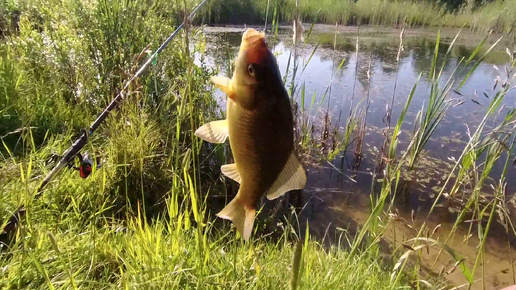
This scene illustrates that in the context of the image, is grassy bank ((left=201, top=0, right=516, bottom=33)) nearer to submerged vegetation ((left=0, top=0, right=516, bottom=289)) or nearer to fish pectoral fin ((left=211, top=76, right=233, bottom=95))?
submerged vegetation ((left=0, top=0, right=516, bottom=289))

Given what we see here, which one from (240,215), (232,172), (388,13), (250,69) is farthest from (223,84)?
(388,13)

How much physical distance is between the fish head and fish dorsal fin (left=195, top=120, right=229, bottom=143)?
0.49 feet

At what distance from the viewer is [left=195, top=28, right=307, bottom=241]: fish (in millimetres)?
893

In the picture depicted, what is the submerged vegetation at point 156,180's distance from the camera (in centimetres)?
173

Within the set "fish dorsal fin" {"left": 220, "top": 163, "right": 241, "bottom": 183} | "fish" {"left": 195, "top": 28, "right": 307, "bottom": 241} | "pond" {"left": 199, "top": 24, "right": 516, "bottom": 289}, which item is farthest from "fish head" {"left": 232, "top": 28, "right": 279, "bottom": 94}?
"pond" {"left": 199, "top": 24, "right": 516, "bottom": 289}

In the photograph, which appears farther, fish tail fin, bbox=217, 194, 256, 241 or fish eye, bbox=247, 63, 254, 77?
fish tail fin, bbox=217, 194, 256, 241

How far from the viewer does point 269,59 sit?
0.89m

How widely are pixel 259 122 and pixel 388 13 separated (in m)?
13.8

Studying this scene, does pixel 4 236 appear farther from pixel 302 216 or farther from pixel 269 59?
pixel 302 216

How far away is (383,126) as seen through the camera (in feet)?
18.1

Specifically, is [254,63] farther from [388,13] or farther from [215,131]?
[388,13]

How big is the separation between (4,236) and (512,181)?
5.23 metres

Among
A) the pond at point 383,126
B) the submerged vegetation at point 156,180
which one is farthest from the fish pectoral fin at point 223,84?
the pond at point 383,126

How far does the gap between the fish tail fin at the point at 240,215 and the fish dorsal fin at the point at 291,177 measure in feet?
0.45
